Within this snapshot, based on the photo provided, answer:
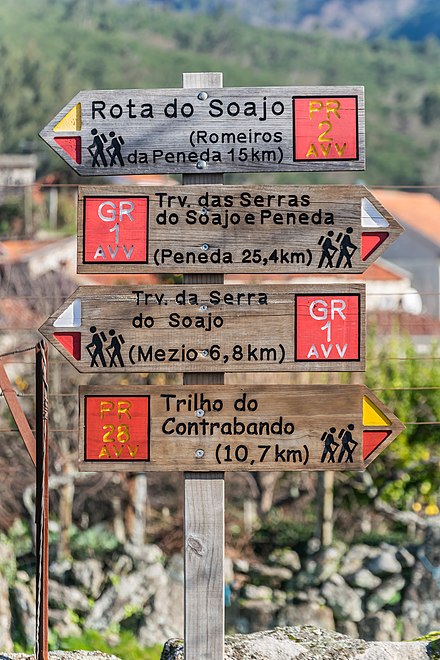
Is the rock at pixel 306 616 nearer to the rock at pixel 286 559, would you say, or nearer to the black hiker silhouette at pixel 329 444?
the rock at pixel 286 559

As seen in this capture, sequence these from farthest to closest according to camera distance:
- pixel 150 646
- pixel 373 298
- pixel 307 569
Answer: pixel 373 298 < pixel 307 569 < pixel 150 646

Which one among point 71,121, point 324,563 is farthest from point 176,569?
point 71,121

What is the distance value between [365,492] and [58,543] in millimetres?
3676

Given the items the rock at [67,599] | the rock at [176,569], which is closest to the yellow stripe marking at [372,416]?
the rock at [67,599]

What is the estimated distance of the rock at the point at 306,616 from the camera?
9148 millimetres

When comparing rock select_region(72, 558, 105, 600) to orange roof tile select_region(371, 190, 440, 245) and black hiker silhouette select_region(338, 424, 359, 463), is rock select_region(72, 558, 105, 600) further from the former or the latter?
orange roof tile select_region(371, 190, 440, 245)

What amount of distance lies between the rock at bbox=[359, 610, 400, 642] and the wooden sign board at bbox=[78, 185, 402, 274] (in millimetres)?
5626

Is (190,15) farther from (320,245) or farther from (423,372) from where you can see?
(320,245)

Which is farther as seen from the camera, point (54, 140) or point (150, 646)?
point (150, 646)

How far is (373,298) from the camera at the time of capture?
23.2 m

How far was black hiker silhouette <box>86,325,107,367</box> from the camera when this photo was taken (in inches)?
170

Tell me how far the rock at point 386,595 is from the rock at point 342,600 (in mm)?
118

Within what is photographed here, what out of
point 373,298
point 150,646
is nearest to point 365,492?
point 150,646

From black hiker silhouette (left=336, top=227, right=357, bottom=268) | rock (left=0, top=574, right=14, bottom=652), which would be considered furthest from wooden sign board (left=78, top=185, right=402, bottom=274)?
rock (left=0, top=574, right=14, bottom=652)
